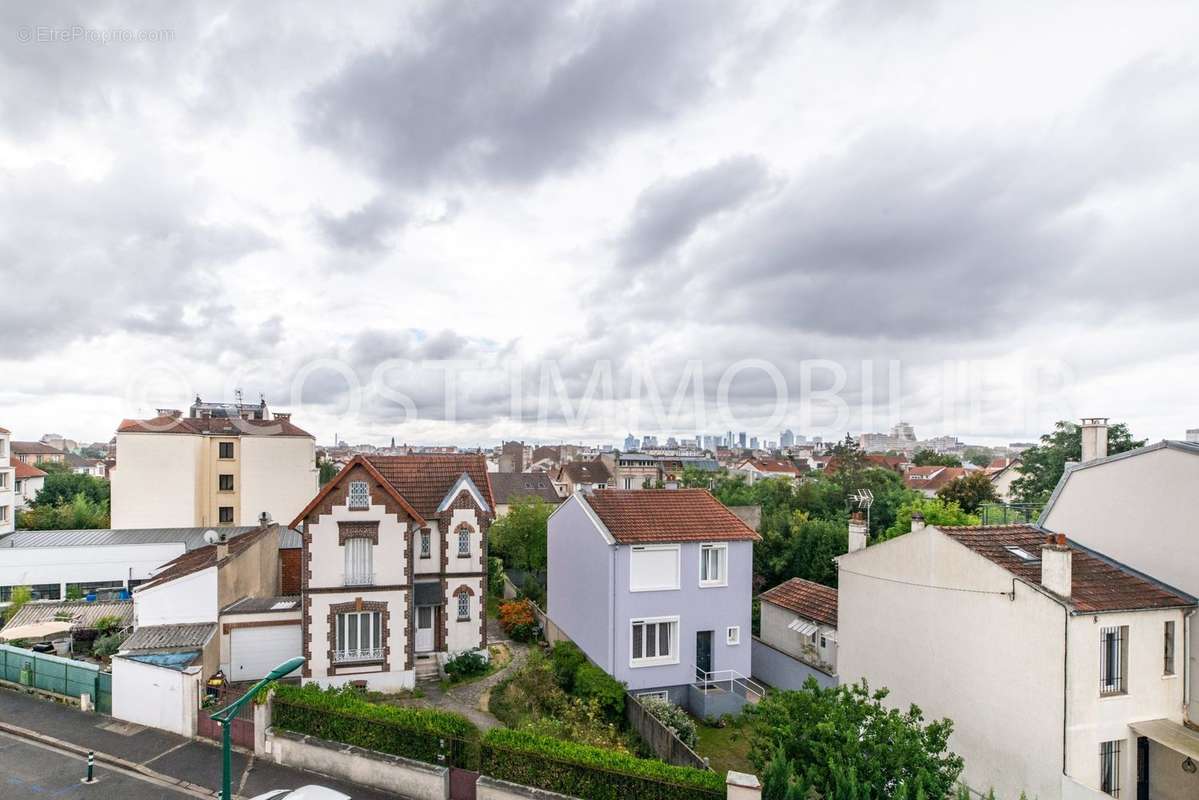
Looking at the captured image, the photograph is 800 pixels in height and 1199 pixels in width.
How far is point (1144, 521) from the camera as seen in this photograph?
56.2ft

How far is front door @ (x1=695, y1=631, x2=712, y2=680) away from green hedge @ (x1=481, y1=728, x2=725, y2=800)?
1128 centimetres

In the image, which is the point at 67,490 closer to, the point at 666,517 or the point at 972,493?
the point at 666,517

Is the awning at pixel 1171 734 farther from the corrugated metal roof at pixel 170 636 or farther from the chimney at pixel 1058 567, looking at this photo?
the corrugated metal roof at pixel 170 636

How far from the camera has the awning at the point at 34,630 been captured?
22.1 metres

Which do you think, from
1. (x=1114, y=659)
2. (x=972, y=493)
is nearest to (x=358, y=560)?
(x=1114, y=659)

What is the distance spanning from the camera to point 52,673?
20141 millimetres

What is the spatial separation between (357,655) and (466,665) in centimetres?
439

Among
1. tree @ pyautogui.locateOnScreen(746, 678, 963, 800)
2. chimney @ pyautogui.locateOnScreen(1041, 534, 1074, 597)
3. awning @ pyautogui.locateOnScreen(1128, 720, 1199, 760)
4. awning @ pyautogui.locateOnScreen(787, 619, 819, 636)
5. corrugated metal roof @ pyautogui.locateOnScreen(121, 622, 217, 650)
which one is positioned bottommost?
awning @ pyautogui.locateOnScreen(787, 619, 819, 636)

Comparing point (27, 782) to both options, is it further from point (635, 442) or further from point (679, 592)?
point (635, 442)

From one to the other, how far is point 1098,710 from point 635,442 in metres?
182

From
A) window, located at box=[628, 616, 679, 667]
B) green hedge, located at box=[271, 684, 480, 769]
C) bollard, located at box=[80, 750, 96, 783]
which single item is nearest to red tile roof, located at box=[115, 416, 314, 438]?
bollard, located at box=[80, 750, 96, 783]

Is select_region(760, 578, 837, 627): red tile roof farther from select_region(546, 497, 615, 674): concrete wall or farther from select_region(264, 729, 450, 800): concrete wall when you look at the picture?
select_region(264, 729, 450, 800): concrete wall

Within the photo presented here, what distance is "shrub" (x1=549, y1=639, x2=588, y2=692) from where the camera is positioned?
23812mm

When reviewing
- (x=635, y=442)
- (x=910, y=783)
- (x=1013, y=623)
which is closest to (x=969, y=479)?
(x=1013, y=623)
